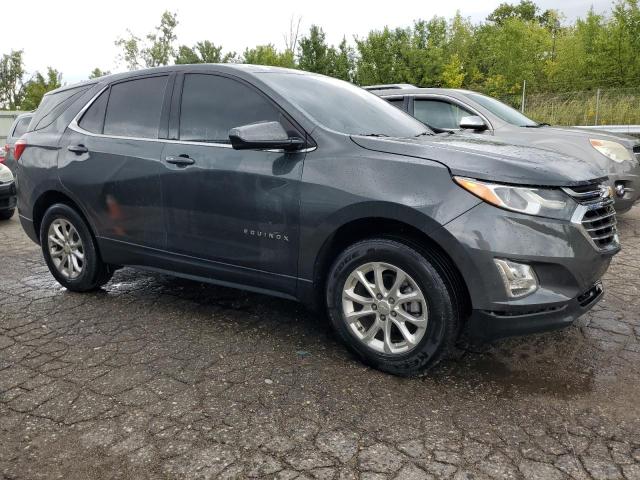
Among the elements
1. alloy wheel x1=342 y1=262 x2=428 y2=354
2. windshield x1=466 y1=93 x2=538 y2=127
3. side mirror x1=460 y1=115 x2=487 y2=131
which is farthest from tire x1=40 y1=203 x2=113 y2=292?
windshield x1=466 y1=93 x2=538 y2=127

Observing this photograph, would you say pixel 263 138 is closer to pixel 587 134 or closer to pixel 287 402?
pixel 287 402

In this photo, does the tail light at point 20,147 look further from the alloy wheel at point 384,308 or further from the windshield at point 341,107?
the alloy wheel at point 384,308

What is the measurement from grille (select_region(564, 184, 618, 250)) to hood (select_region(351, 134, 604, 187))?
0.17 feet

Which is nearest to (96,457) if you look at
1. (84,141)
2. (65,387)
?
(65,387)

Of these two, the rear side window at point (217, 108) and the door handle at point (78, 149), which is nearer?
the rear side window at point (217, 108)

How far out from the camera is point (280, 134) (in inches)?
131

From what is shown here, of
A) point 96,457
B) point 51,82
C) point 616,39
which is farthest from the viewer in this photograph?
point 51,82

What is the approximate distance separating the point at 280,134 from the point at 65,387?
180 centimetres

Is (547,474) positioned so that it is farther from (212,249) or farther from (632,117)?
(632,117)

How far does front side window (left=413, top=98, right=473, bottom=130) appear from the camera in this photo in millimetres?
7074

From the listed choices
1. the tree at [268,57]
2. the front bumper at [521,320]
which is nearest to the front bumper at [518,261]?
the front bumper at [521,320]

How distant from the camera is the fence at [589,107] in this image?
1797 cm

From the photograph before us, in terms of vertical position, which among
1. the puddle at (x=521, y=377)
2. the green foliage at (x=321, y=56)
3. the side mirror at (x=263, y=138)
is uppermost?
the green foliage at (x=321, y=56)

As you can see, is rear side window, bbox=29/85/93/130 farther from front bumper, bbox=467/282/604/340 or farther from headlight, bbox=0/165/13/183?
headlight, bbox=0/165/13/183
